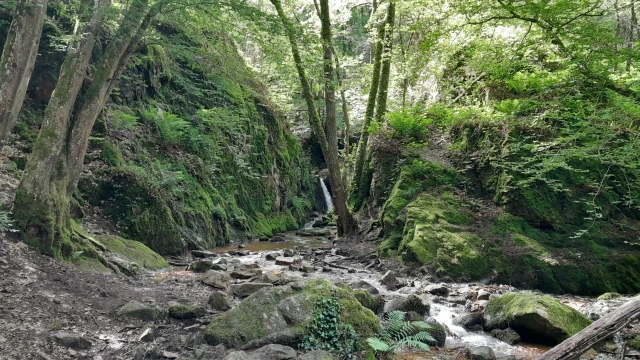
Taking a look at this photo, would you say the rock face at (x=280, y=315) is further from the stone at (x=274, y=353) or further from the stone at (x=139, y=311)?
the stone at (x=139, y=311)

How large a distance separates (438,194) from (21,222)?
29.8 feet

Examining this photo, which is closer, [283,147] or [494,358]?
[494,358]

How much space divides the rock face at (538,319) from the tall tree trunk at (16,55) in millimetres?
7724

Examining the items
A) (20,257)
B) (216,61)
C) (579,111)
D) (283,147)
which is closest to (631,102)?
(579,111)

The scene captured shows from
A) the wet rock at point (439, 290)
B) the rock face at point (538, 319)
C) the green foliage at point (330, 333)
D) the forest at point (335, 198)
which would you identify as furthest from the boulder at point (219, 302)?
the rock face at point (538, 319)

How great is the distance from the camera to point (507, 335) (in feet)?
19.0

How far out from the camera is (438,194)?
435 inches

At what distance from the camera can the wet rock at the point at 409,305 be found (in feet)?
21.1

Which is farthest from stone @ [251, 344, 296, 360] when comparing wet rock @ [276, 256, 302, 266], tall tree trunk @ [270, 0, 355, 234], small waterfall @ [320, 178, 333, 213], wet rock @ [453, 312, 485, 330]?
small waterfall @ [320, 178, 333, 213]

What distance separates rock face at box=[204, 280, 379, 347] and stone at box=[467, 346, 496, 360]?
1199 millimetres

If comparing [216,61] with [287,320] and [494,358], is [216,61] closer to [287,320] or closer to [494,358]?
[287,320]

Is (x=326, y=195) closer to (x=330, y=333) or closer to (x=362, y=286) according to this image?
(x=362, y=286)

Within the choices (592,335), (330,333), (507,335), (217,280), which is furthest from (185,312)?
(592,335)

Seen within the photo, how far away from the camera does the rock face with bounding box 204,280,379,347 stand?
463 centimetres
